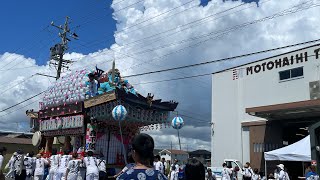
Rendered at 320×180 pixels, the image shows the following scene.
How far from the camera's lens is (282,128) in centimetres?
2316

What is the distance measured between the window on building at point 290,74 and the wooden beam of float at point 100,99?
11.5 metres

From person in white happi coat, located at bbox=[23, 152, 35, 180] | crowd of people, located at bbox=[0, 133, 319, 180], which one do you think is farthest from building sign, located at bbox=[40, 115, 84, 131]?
person in white happi coat, located at bbox=[23, 152, 35, 180]

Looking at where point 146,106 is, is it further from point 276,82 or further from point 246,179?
point 276,82

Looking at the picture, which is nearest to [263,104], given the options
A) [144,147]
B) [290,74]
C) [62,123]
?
[290,74]

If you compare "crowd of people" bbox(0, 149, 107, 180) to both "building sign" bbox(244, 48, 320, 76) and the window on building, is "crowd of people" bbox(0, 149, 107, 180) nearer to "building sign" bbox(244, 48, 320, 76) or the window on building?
the window on building

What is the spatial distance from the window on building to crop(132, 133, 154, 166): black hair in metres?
20.0

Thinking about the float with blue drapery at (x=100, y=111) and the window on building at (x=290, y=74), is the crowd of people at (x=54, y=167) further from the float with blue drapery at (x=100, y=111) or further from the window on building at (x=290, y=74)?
the window on building at (x=290, y=74)

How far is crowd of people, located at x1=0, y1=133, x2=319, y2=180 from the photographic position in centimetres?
356

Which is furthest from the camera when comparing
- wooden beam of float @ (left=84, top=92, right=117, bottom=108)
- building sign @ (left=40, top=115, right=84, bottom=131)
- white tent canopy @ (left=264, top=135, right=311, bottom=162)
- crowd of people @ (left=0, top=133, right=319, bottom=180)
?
building sign @ (left=40, top=115, right=84, bottom=131)

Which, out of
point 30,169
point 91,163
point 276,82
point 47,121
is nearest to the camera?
point 91,163

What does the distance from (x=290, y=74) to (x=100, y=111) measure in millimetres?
11739

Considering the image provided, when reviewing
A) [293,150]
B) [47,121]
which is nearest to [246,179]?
[293,150]

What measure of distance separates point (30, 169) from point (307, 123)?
15.3 m

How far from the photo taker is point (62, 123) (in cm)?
1933
